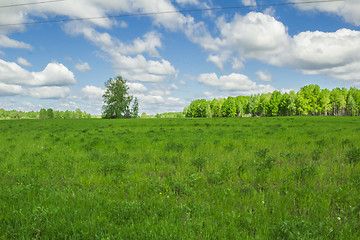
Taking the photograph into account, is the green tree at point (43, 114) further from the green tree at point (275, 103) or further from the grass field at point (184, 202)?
the grass field at point (184, 202)

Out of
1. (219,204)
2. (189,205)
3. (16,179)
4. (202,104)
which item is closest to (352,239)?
(219,204)

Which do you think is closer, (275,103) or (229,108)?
(275,103)

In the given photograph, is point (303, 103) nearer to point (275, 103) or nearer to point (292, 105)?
point (292, 105)

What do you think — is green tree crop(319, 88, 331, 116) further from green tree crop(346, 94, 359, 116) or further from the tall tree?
the tall tree

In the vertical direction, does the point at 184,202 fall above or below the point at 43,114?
below

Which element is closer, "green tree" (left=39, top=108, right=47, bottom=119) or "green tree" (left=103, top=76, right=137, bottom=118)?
"green tree" (left=103, top=76, right=137, bottom=118)

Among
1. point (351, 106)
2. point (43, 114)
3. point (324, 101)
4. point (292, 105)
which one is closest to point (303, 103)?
point (292, 105)

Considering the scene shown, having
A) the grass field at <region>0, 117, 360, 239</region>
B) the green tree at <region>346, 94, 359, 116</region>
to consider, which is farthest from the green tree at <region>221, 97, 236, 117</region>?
the grass field at <region>0, 117, 360, 239</region>

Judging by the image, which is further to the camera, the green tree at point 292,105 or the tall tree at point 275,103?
the tall tree at point 275,103

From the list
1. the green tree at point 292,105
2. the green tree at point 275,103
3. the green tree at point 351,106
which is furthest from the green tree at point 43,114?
the green tree at point 351,106

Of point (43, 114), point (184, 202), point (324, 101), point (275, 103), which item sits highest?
point (324, 101)

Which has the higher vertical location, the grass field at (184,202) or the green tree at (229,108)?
the green tree at (229,108)

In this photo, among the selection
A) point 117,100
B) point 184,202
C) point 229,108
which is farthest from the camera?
point 229,108

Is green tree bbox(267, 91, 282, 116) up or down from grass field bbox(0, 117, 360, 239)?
up
